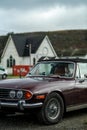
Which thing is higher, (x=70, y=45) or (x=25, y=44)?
(x=70, y=45)

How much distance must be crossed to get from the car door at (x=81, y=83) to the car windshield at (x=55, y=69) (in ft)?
0.65

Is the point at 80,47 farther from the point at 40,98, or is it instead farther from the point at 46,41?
the point at 40,98

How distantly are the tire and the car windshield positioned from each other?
1207 millimetres

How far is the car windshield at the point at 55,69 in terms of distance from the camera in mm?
11141

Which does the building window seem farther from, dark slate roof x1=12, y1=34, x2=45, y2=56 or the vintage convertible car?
the vintage convertible car

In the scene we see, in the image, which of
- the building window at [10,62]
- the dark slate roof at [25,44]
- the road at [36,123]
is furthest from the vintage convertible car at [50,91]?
the building window at [10,62]

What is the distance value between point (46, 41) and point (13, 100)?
73.0 metres

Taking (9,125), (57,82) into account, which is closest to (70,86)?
(57,82)

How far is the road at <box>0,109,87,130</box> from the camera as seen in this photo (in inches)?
A: 364

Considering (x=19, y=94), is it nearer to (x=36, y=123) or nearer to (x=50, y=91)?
(x=50, y=91)

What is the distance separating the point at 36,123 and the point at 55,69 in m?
1.95

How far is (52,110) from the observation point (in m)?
9.84

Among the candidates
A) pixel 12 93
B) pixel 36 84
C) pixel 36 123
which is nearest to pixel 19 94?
pixel 12 93

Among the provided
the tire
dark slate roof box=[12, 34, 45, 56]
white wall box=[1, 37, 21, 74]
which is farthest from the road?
white wall box=[1, 37, 21, 74]
